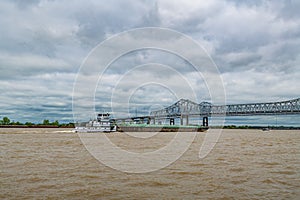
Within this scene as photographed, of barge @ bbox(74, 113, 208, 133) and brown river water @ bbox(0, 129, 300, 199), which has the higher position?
barge @ bbox(74, 113, 208, 133)

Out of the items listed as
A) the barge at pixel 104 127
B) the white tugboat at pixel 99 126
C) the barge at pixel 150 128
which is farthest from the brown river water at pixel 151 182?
the barge at pixel 150 128

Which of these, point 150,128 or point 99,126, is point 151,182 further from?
point 150,128

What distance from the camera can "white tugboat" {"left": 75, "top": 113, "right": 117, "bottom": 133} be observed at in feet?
224

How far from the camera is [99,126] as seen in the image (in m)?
69.7

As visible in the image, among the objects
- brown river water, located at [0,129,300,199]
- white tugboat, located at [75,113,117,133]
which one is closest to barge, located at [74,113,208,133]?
white tugboat, located at [75,113,117,133]

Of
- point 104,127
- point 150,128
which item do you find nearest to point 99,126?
point 104,127

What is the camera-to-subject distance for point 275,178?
41.0ft

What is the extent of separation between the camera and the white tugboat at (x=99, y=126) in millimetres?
68125

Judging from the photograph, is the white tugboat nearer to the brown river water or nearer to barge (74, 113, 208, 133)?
barge (74, 113, 208, 133)

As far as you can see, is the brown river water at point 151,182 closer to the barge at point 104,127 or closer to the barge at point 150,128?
the barge at point 104,127

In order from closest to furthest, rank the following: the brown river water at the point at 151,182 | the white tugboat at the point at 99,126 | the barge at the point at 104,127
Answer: the brown river water at the point at 151,182 → the white tugboat at the point at 99,126 → the barge at the point at 104,127

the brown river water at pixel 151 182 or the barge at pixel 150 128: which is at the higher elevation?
the barge at pixel 150 128

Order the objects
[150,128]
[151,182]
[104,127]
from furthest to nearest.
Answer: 1. [150,128]
2. [104,127]
3. [151,182]

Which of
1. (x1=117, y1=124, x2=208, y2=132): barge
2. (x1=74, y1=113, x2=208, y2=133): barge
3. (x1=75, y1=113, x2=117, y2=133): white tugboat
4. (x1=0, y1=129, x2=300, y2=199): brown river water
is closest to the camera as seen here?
(x1=0, y1=129, x2=300, y2=199): brown river water
